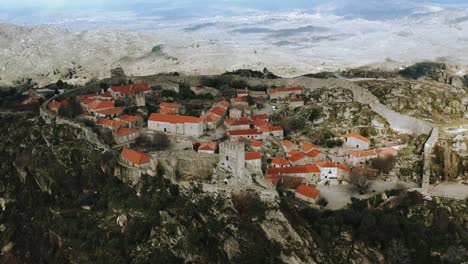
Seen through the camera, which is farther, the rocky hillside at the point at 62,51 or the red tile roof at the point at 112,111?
the rocky hillside at the point at 62,51

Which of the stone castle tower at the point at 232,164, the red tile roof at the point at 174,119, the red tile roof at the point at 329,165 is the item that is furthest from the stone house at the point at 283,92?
the stone castle tower at the point at 232,164

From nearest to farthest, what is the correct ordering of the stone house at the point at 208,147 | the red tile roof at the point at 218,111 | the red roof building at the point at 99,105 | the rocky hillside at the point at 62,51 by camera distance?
1. the stone house at the point at 208,147
2. the red tile roof at the point at 218,111
3. the red roof building at the point at 99,105
4. the rocky hillside at the point at 62,51

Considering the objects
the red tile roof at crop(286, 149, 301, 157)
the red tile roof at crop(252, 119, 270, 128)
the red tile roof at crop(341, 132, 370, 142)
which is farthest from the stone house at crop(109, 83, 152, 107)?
the red tile roof at crop(341, 132, 370, 142)

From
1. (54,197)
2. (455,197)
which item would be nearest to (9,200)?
(54,197)

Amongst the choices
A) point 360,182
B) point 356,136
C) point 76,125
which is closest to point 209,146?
point 360,182

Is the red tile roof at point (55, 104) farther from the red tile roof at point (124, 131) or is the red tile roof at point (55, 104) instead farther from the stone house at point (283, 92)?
the stone house at point (283, 92)

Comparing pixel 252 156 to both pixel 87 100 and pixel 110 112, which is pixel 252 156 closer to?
pixel 110 112

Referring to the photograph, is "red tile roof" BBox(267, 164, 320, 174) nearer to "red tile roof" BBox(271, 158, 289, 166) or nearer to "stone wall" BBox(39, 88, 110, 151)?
"red tile roof" BBox(271, 158, 289, 166)
